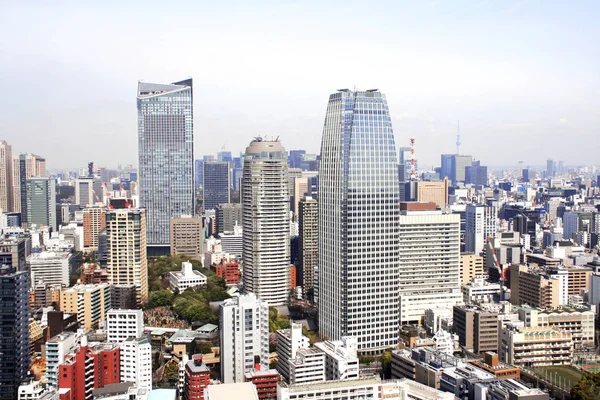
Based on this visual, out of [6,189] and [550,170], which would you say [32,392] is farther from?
[550,170]

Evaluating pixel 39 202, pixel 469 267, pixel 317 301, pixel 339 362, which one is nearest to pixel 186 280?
pixel 317 301

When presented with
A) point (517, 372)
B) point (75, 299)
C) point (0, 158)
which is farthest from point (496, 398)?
point (0, 158)

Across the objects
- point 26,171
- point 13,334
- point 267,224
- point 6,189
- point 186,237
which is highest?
point 26,171

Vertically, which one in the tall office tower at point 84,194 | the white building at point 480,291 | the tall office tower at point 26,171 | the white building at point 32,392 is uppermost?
the tall office tower at point 26,171

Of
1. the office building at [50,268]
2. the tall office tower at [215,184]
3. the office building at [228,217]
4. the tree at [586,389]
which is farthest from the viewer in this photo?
the tall office tower at [215,184]

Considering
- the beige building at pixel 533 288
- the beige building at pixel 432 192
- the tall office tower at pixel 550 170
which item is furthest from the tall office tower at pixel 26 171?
the tall office tower at pixel 550 170

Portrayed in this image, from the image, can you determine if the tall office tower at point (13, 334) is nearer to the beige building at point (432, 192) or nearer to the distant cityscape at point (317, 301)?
the distant cityscape at point (317, 301)

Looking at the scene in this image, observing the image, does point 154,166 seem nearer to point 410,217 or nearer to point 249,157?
point 249,157
